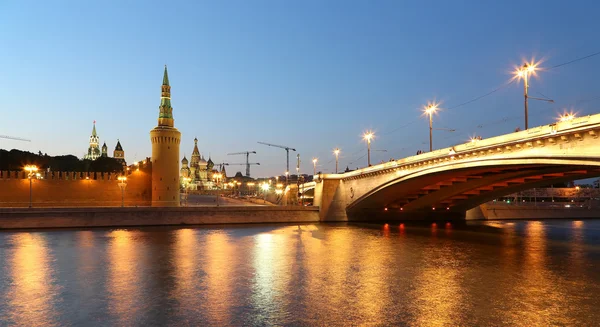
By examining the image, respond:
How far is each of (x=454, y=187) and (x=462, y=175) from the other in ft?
21.4

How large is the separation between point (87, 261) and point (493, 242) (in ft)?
84.6

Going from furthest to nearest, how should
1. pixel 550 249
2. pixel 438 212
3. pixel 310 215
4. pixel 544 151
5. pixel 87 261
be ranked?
pixel 438 212 < pixel 310 215 < pixel 550 249 < pixel 544 151 < pixel 87 261

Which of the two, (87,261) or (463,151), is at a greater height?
(463,151)

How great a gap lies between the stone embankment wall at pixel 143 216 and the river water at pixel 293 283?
25.8 ft

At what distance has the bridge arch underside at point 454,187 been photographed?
3030 cm

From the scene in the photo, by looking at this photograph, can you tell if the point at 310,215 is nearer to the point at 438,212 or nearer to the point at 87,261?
the point at 438,212

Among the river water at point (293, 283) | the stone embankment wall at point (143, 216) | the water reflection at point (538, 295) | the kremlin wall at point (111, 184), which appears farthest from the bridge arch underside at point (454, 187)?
the kremlin wall at point (111, 184)

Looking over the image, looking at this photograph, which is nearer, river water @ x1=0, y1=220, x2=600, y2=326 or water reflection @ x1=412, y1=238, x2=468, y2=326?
water reflection @ x1=412, y1=238, x2=468, y2=326

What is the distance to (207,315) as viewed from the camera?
12.0 metres

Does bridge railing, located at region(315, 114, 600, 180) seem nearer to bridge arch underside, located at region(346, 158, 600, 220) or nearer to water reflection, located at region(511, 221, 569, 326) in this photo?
bridge arch underside, located at region(346, 158, 600, 220)

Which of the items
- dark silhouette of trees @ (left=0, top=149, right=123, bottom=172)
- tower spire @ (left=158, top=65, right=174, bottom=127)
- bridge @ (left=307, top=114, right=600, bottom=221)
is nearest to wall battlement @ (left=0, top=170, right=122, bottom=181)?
tower spire @ (left=158, top=65, right=174, bottom=127)

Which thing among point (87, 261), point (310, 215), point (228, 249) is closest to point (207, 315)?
point (87, 261)

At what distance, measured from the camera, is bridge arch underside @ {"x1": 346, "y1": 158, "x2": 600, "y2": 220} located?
3030 centimetres

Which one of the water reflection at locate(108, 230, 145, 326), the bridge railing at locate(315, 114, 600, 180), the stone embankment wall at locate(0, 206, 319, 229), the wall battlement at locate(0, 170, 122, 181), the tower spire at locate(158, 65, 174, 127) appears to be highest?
the tower spire at locate(158, 65, 174, 127)
